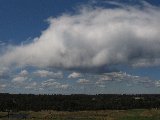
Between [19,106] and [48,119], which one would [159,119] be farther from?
[19,106]

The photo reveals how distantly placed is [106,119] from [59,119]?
1246 centimetres

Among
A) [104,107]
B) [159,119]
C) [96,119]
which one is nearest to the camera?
[159,119]

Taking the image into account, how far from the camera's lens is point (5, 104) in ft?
544

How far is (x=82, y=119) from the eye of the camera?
95438mm

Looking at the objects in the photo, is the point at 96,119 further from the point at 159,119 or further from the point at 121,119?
the point at 159,119

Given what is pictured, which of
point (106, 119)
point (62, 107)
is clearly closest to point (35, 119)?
point (106, 119)

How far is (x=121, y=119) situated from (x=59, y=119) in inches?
655

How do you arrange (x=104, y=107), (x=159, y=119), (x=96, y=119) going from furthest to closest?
(x=104, y=107)
(x=96, y=119)
(x=159, y=119)

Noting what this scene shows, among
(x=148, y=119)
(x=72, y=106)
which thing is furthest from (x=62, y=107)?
(x=148, y=119)

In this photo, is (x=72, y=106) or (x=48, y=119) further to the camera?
(x=72, y=106)

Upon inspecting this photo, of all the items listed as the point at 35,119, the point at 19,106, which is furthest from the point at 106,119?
the point at 19,106

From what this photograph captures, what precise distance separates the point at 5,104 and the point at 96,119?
82.1 metres

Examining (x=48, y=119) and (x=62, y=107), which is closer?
(x=48, y=119)

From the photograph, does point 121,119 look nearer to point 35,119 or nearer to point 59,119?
point 59,119
